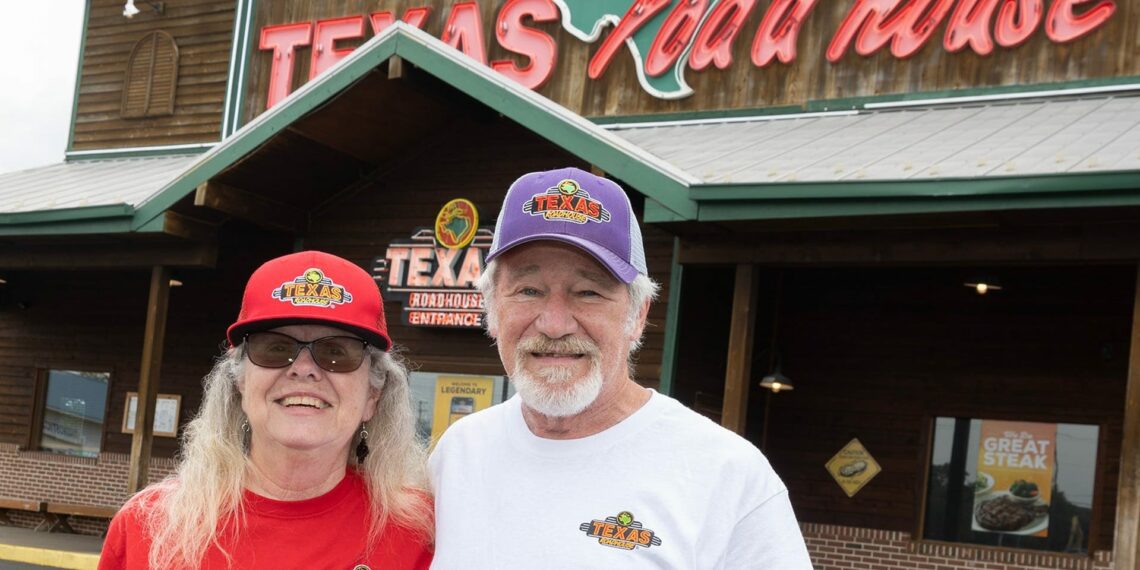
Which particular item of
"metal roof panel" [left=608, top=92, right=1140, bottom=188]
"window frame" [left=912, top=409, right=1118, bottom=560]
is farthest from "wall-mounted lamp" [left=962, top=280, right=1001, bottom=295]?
"metal roof panel" [left=608, top=92, right=1140, bottom=188]

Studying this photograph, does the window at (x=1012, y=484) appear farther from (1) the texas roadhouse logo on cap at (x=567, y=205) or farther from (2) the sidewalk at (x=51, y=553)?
(1) the texas roadhouse logo on cap at (x=567, y=205)

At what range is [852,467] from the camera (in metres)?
11.7

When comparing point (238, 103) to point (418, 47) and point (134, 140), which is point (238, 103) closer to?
point (134, 140)

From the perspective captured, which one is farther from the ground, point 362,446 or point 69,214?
point 69,214

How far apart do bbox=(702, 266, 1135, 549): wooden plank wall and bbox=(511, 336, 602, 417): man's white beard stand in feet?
24.9

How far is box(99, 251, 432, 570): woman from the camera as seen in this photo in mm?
3102

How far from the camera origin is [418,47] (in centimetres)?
1038

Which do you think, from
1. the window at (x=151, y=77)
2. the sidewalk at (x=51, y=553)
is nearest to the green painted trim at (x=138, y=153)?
the window at (x=151, y=77)

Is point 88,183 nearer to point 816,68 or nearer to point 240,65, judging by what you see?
point 240,65

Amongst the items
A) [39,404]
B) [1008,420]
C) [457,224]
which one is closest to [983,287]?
[1008,420]

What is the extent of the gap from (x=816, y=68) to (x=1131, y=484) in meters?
5.45

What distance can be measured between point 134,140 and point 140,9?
5.88ft

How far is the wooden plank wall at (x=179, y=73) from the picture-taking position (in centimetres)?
1541

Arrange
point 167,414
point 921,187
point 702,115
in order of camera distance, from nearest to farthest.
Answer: point 921,187 < point 702,115 < point 167,414
